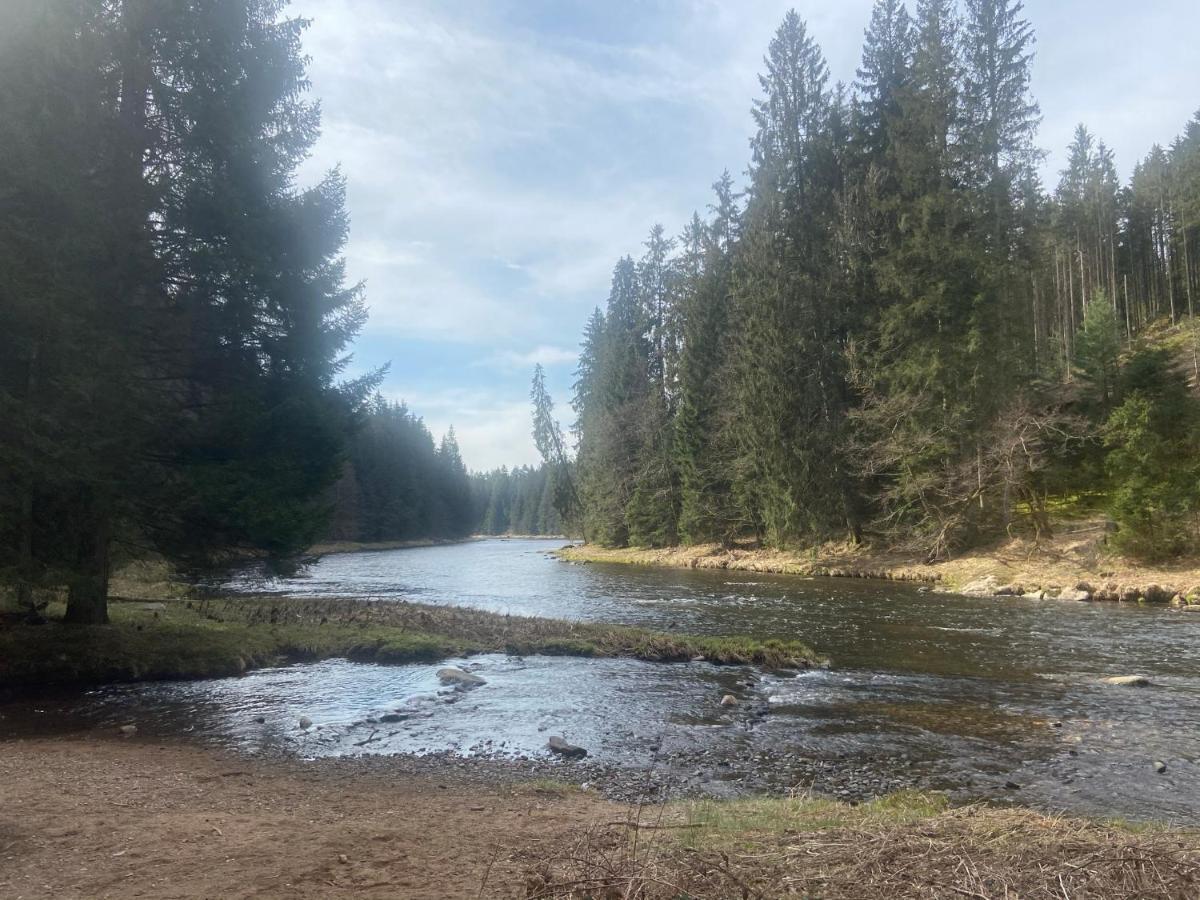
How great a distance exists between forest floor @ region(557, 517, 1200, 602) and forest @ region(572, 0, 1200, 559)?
853 millimetres

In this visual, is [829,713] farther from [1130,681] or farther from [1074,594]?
[1074,594]

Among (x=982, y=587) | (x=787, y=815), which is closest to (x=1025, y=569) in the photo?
(x=982, y=587)

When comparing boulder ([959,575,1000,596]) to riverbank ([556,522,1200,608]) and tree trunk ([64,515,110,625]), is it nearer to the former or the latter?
riverbank ([556,522,1200,608])

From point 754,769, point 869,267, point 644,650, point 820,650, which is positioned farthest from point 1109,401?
point 754,769

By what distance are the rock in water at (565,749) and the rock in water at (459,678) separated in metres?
4.09

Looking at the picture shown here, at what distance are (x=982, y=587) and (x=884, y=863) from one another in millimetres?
27027

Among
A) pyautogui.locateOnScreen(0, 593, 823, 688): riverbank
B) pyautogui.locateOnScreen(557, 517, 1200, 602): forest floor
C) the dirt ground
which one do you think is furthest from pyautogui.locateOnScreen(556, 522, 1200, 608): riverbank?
the dirt ground

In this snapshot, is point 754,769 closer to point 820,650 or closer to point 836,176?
point 820,650

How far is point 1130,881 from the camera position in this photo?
11.9ft

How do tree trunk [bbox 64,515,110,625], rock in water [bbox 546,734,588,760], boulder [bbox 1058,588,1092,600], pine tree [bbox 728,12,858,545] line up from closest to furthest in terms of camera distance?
rock in water [bbox 546,734,588,760] < tree trunk [bbox 64,515,110,625] < boulder [bbox 1058,588,1092,600] < pine tree [bbox 728,12,858,545]

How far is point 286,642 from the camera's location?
16.4m

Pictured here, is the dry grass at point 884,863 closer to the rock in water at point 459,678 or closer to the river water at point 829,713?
the river water at point 829,713

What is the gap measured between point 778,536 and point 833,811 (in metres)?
36.4

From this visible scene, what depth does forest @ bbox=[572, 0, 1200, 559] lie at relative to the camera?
3150 centimetres
